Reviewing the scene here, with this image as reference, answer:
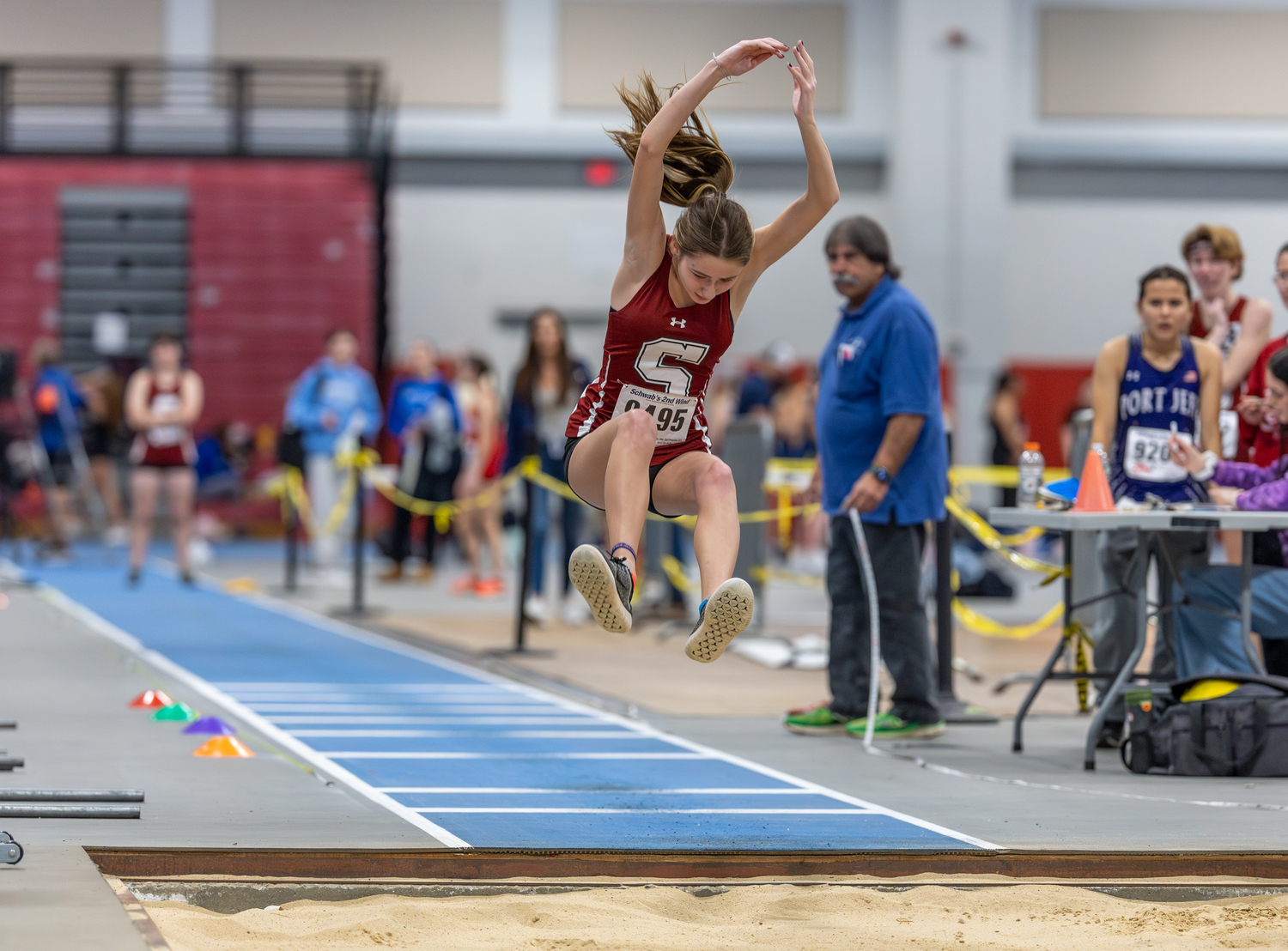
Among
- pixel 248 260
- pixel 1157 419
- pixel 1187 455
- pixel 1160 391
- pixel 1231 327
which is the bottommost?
pixel 1187 455

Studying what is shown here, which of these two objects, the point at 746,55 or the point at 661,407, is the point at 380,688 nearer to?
the point at 661,407

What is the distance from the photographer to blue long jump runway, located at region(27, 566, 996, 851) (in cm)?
453

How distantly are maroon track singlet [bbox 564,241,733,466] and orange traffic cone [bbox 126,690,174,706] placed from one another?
2.82m

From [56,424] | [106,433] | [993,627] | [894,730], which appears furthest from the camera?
[106,433]

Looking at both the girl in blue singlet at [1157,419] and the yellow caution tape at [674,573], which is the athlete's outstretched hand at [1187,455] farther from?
the yellow caution tape at [674,573]

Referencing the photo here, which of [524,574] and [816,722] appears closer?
[816,722]

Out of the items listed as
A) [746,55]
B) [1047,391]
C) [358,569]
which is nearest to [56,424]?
[358,569]

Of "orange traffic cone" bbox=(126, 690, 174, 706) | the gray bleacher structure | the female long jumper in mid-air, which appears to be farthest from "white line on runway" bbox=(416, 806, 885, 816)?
→ the gray bleacher structure

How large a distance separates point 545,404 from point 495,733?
3783 millimetres

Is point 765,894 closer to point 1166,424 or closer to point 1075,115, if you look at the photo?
point 1166,424

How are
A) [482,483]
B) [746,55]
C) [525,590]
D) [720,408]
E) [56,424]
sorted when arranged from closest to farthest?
1. [746,55]
2. [525,590]
3. [482,483]
4. [720,408]
5. [56,424]

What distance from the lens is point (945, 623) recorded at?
7012 millimetres

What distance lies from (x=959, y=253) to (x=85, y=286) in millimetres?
11016

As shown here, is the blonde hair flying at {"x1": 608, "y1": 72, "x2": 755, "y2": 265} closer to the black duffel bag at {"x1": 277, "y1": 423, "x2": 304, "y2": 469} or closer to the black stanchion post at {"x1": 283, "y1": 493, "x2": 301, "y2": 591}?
the black stanchion post at {"x1": 283, "y1": 493, "x2": 301, "y2": 591}
